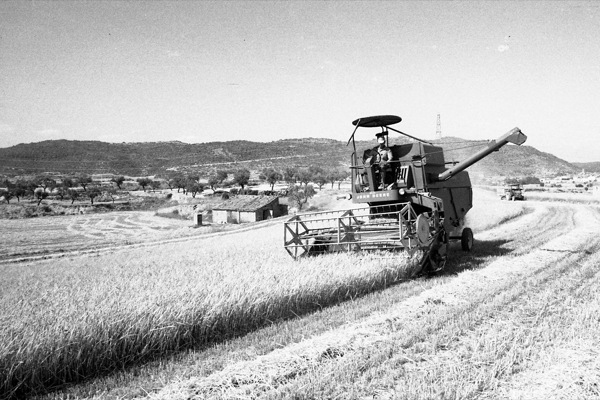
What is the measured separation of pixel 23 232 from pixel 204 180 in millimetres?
77436

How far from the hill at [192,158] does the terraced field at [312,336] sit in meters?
109

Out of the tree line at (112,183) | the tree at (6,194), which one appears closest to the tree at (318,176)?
the tree line at (112,183)

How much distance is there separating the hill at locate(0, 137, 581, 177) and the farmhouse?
65318 mm

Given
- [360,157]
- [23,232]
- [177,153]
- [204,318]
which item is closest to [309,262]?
[204,318]

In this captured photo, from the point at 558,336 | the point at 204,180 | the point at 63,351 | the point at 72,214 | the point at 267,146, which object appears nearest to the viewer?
the point at 63,351

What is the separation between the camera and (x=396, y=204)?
10664 mm

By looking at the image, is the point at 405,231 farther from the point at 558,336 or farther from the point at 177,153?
the point at 177,153

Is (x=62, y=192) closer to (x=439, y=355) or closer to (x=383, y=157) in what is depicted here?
(x=383, y=157)

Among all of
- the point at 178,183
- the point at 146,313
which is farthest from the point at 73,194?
the point at 146,313

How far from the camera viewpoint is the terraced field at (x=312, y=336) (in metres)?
4.50

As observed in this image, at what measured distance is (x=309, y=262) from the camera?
9.34 metres

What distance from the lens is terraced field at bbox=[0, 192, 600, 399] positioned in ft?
14.8

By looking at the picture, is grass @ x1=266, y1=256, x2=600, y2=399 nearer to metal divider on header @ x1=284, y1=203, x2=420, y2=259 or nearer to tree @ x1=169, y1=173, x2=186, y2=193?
metal divider on header @ x1=284, y1=203, x2=420, y2=259

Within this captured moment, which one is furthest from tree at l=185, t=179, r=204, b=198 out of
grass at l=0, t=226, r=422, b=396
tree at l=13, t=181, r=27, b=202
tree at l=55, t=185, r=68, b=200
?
grass at l=0, t=226, r=422, b=396
